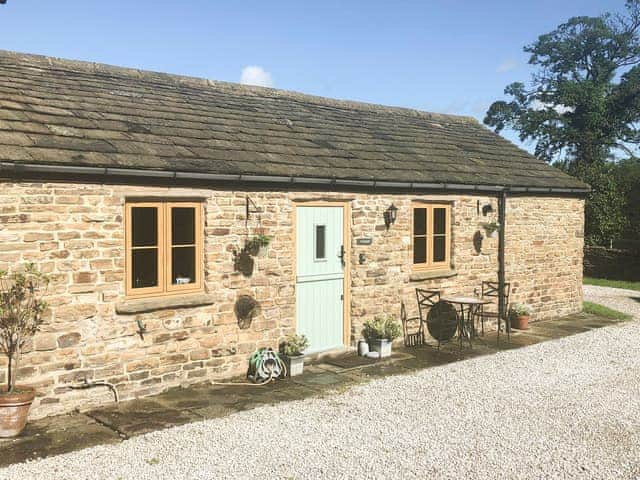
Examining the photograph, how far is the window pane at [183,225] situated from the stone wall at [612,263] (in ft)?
68.5

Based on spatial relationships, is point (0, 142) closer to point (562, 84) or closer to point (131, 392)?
point (131, 392)

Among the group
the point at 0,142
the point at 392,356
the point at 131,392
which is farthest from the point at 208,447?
the point at 392,356

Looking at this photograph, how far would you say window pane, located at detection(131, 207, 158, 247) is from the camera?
802cm

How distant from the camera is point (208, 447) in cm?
622

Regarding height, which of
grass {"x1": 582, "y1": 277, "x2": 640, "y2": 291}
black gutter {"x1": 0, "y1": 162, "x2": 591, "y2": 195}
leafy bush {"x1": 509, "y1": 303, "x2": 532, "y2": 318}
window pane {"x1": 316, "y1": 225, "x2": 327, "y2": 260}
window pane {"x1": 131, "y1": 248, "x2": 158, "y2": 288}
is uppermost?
black gutter {"x1": 0, "y1": 162, "x2": 591, "y2": 195}

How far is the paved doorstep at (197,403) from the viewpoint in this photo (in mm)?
6367

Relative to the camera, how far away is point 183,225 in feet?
27.9

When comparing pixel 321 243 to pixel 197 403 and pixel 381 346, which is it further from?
pixel 197 403

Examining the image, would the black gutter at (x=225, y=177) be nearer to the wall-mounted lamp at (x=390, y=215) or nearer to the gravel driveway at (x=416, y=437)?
the wall-mounted lamp at (x=390, y=215)

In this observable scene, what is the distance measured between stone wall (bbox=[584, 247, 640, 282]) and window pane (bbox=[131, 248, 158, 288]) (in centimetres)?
2138

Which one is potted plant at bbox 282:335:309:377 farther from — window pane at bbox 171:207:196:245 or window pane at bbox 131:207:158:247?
window pane at bbox 131:207:158:247

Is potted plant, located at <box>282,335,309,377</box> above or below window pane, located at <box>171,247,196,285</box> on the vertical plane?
below

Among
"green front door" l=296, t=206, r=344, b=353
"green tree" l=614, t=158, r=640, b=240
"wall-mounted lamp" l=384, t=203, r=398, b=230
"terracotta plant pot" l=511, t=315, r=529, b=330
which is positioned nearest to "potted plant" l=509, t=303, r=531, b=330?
"terracotta plant pot" l=511, t=315, r=529, b=330

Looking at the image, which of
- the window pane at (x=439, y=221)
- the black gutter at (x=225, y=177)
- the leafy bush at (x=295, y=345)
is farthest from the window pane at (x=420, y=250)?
the leafy bush at (x=295, y=345)
